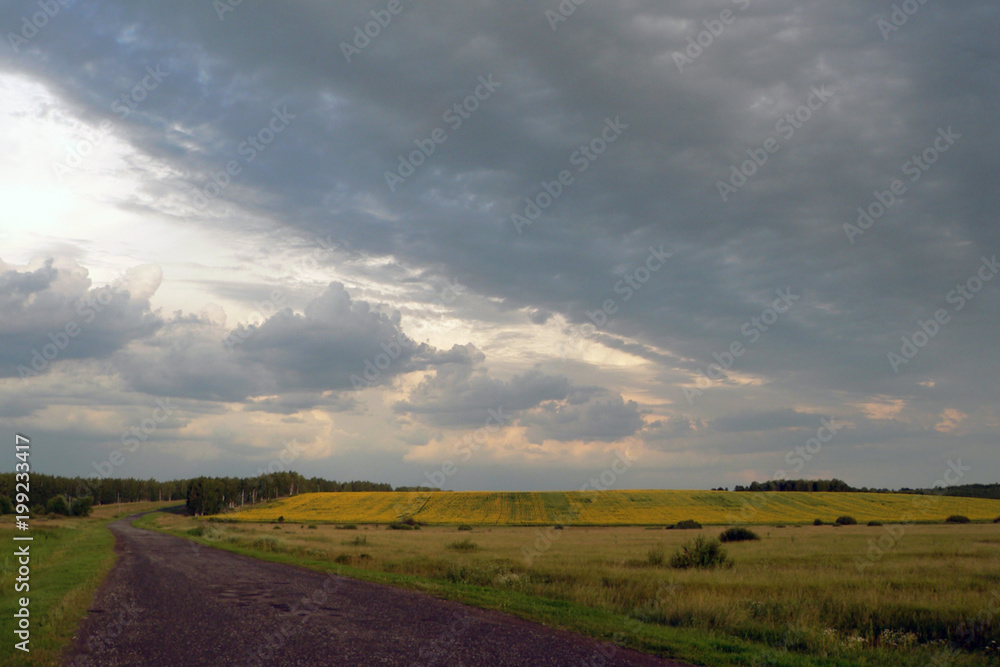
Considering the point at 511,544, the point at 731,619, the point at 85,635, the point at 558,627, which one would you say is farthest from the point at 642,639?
the point at 511,544

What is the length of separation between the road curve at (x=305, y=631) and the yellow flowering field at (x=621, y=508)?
62.5 m

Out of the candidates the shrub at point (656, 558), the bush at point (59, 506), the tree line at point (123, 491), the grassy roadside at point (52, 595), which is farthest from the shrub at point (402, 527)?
the bush at point (59, 506)

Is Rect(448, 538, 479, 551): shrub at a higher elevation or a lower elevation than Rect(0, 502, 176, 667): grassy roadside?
lower

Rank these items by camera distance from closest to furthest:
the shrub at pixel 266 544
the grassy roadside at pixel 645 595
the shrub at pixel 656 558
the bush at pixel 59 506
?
the grassy roadside at pixel 645 595, the shrub at pixel 656 558, the shrub at pixel 266 544, the bush at pixel 59 506

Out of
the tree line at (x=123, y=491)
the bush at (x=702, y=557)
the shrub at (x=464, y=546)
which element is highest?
the bush at (x=702, y=557)

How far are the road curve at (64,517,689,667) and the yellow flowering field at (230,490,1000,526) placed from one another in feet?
205

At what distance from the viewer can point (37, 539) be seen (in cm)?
4434

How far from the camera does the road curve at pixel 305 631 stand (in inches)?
421

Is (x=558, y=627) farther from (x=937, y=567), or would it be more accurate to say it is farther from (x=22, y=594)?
(x=937, y=567)

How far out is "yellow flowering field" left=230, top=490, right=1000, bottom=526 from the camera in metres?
82.6

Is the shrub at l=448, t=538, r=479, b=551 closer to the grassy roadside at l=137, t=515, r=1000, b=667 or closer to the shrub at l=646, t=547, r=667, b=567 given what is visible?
the grassy roadside at l=137, t=515, r=1000, b=667

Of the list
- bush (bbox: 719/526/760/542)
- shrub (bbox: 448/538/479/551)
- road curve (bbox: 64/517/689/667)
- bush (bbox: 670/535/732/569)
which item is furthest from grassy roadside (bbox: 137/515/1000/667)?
bush (bbox: 719/526/760/542)

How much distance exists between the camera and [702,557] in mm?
27734

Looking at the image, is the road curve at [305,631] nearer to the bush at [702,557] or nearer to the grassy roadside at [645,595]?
the grassy roadside at [645,595]
